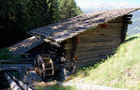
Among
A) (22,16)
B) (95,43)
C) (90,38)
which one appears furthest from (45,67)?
(22,16)

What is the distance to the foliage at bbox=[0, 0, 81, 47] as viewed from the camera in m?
19.5

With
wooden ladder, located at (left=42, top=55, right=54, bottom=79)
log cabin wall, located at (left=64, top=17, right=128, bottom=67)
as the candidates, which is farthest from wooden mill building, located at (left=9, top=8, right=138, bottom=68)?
wooden ladder, located at (left=42, top=55, right=54, bottom=79)

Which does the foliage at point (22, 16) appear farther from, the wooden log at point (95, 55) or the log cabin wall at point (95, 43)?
the wooden log at point (95, 55)

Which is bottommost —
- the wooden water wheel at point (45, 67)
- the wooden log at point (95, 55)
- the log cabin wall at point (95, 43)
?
the wooden water wheel at point (45, 67)

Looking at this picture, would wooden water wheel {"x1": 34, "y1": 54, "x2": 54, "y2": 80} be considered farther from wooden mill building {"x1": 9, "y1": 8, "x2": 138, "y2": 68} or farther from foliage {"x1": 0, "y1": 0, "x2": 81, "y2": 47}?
foliage {"x1": 0, "y1": 0, "x2": 81, "y2": 47}

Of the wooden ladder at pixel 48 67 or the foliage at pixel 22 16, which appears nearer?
the wooden ladder at pixel 48 67

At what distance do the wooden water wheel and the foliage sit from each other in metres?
10.9

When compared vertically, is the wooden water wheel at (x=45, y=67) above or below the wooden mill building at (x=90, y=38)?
below

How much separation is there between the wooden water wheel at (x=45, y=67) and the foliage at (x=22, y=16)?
35.6ft

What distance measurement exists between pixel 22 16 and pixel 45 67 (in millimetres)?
14699

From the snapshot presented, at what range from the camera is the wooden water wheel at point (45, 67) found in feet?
29.7

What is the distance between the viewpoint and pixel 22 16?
21.5 m

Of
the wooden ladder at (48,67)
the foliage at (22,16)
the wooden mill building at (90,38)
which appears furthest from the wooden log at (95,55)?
the foliage at (22,16)

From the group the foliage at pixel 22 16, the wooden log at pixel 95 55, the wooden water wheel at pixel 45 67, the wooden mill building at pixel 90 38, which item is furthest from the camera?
the foliage at pixel 22 16
